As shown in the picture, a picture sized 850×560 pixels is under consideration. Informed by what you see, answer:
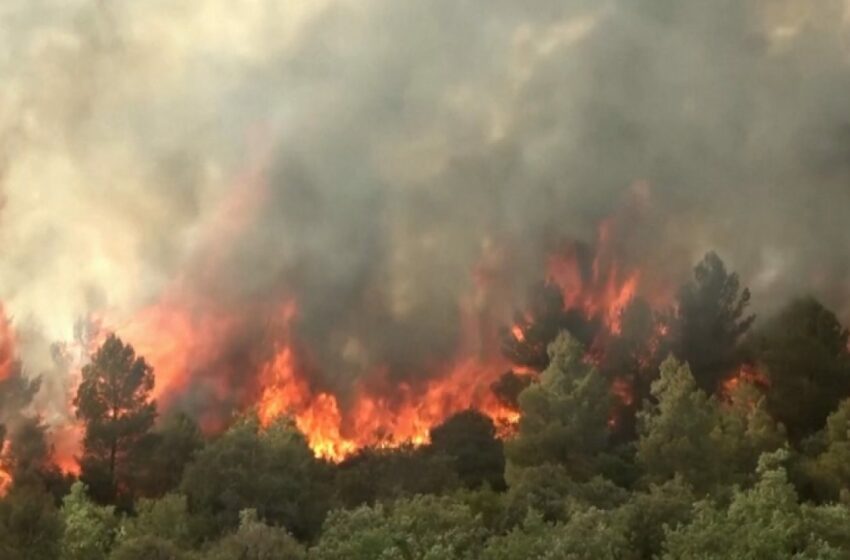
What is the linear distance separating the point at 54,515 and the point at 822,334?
48872mm

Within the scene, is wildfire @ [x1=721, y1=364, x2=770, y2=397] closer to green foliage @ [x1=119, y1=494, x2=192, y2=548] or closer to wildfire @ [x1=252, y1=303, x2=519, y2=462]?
wildfire @ [x1=252, y1=303, x2=519, y2=462]

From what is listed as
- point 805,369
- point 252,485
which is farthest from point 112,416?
point 805,369

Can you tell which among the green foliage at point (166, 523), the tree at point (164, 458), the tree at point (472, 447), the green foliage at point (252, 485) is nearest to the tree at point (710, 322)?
the tree at point (472, 447)

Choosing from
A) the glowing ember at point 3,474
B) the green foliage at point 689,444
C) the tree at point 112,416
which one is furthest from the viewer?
the tree at point 112,416

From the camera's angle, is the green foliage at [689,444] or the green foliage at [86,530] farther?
the green foliage at [689,444]

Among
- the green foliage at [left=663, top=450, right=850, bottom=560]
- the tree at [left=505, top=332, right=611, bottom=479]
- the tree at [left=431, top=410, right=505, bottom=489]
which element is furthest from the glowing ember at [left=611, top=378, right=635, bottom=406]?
the green foliage at [left=663, top=450, right=850, bottom=560]

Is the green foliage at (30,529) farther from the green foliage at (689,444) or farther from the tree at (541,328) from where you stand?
the tree at (541,328)

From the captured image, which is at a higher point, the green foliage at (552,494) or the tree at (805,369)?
the tree at (805,369)

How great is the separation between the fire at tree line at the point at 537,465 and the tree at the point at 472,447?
0.56 ft

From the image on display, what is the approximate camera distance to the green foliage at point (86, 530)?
35062mm

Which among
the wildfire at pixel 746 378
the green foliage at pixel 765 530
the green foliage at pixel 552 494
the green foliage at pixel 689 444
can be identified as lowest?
the green foliage at pixel 765 530

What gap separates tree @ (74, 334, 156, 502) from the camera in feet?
163

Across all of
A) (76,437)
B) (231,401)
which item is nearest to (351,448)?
(231,401)

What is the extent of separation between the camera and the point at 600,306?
79250mm
